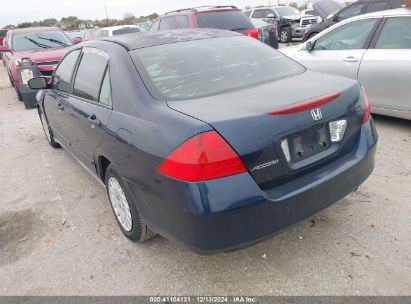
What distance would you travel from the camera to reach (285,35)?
16.5 meters

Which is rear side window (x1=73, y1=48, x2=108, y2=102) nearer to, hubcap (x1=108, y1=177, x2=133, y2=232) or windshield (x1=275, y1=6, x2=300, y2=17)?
hubcap (x1=108, y1=177, x2=133, y2=232)

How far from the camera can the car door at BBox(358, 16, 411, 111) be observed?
4.66 m

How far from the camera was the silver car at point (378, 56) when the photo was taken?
470cm

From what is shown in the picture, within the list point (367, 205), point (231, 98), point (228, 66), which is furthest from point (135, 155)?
point (367, 205)

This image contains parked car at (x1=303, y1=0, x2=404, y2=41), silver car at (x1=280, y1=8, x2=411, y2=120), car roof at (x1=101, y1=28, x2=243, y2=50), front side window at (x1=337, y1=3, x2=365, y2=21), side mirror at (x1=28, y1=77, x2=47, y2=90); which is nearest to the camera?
car roof at (x1=101, y1=28, x2=243, y2=50)

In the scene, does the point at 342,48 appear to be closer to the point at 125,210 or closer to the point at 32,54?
the point at 125,210

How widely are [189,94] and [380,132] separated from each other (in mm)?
3417

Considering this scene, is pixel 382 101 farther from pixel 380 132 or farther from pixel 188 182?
pixel 188 182

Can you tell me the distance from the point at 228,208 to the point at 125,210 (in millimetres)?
1197

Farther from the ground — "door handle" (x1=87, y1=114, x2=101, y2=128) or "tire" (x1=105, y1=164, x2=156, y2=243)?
"door handle" (x1=87, y1=114, x2=101, y2=128)

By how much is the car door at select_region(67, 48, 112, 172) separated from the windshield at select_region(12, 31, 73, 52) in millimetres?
6983

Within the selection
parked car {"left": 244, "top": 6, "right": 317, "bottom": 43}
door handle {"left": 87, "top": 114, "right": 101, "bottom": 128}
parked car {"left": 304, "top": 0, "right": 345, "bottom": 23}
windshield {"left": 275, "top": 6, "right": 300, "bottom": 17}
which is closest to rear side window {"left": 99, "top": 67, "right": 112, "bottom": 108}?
door handle {"left": 87, "top": 114, "right": 101, "bottom": 128}

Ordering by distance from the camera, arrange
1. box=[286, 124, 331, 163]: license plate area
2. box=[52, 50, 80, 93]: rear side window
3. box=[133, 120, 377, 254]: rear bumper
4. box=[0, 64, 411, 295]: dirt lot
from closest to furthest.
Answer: box=[133, 120, 377, 254]: rear bumper < box=[286, 124, 331, 163]: license plate area < box=[0, 64, 411, 295]: dirt lot < box=[52, 50, 80, 93]: rear side window

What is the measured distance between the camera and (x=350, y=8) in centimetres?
1123
